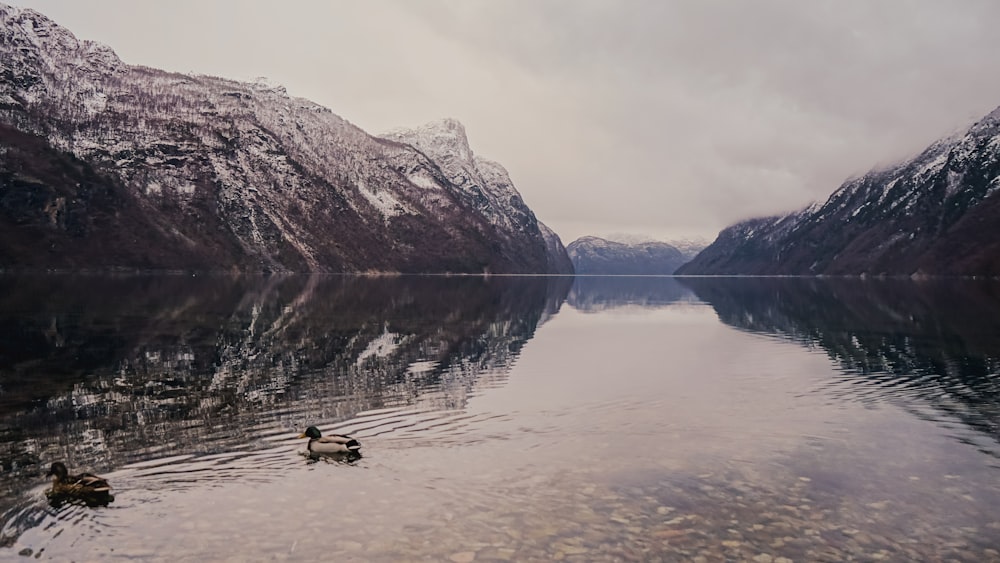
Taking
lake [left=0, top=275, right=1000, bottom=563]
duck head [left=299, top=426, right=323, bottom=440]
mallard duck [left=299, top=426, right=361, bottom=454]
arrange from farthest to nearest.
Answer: duck head [left=299, top=426, right=323, bottom=440]
mallard duck [left=299, top=426, right=361, bottom=454]
lake [left=0, top=275, right=1000, bottom=563]

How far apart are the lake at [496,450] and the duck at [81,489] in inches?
16.1

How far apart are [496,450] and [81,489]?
13.4m

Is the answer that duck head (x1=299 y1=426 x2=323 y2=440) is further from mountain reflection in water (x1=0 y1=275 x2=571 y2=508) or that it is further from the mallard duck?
mountain reflection in water (x1=0 y1=275 x2=571 y2=508)

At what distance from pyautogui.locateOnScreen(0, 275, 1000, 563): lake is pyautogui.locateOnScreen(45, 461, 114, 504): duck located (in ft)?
1.34

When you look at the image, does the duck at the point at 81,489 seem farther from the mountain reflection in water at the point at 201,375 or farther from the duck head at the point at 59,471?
the mountain reflection in water at the point at 201,375

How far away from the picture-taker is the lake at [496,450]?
16.5 metres

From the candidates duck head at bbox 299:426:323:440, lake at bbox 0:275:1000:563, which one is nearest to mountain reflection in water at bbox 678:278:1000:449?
Result: lake at bbox 0:275:1000:563

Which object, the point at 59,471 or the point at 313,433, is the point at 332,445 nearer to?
the point at 313,433

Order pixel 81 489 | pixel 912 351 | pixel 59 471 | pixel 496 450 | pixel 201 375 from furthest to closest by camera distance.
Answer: pixel 912 351 → pixel 201 375 → pixel 496 450 → pixel 59 471 → pixel 81 489

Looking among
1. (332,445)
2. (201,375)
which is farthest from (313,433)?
(201,375)

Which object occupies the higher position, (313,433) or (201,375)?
(201,375)

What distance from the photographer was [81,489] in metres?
18.5

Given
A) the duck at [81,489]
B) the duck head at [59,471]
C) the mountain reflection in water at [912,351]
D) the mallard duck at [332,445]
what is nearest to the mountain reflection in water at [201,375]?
the duck head at [59,471]

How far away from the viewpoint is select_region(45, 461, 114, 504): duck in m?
18.5
